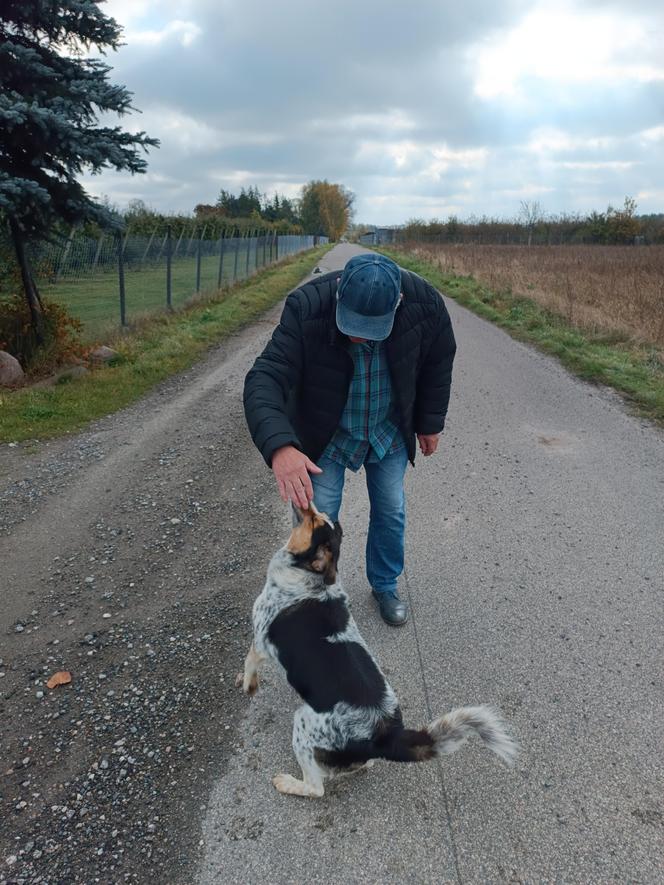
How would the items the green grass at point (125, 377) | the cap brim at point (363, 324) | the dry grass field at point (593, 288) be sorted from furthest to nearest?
the dry grass field at point (593, 288)
the green grass at point (125, 377)
the cap brim at point (363, 324)

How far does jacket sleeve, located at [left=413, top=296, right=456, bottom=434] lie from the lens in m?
2.82

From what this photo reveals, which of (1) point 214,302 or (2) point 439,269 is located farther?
(2) point 439,269

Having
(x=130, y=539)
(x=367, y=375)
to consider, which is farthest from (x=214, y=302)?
(x=367, y=375)

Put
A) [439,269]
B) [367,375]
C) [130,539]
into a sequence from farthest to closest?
[439,269]
[130,539]
[367,375]

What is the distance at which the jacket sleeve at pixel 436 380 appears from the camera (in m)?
2.82

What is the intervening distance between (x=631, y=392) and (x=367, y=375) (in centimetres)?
656

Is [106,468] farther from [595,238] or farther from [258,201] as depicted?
[258,201]

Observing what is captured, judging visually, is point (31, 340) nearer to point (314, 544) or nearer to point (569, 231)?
point (314, 544)

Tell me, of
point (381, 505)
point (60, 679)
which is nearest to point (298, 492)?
point (381, 505)

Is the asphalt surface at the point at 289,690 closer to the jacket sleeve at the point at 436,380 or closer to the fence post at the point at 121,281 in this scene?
the jacket sleeve at the point at 436,380

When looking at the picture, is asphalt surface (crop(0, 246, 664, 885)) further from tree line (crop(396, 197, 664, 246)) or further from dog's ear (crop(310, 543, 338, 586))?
tree line (crop(396, 197, 664, 246))

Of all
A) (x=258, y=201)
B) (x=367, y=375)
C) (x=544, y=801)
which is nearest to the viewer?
(x=544, y=801)

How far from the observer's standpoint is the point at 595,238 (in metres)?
44.8

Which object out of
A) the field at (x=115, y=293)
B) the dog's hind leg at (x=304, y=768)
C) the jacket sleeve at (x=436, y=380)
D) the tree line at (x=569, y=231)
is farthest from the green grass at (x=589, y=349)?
the tree line at (x=569, y=231)
